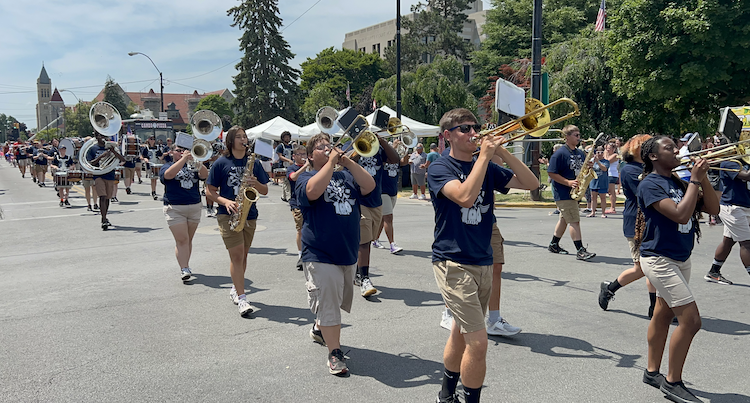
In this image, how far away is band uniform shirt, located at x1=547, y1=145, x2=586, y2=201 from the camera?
812 centimetres

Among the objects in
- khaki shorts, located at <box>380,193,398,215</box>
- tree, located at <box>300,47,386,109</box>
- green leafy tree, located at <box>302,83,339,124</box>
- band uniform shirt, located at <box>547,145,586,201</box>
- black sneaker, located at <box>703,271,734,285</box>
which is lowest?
black sneaker, located at <box>703,271,734,285</box>

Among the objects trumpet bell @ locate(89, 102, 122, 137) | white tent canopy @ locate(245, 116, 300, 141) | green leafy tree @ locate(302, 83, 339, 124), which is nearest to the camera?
trumpet bell @ locate(89, 102, 122, 137)

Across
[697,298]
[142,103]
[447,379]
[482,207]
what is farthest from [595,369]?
[142,103]

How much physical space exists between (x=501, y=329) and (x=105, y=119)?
1085 centimetres

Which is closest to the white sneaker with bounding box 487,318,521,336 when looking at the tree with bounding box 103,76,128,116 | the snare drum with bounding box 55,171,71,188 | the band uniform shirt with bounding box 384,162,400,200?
the band uniform shirt with bounding box 384,162,400,200

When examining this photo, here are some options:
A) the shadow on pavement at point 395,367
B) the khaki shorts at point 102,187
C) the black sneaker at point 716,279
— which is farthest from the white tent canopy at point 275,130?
the shadow on pavement at point 395,367

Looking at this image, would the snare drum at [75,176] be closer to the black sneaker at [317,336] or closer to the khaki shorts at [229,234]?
the khaki shorts at [229,234]

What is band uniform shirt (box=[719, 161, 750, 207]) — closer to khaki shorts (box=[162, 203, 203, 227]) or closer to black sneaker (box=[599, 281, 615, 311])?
black sneaker (box=[599, 281, 615, 311])

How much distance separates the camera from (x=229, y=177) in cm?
611

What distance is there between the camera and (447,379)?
3656 mm

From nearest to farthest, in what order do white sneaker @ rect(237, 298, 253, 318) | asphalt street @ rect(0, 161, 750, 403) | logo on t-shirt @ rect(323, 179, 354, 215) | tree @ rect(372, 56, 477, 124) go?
asphalt street @ rect(0, 161, 750, 403)
logo on t-shirt @ rect(323, 179, 354, 215)
white sneaker @ rect(237, 298, 253, 318)
tree @ rect(372, 56, 477, 124)

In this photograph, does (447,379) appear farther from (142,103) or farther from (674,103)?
(142,103)

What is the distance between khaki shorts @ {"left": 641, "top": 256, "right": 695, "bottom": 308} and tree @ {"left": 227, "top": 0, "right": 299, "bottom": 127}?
4299cm

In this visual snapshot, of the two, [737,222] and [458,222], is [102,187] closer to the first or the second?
[458,222]
